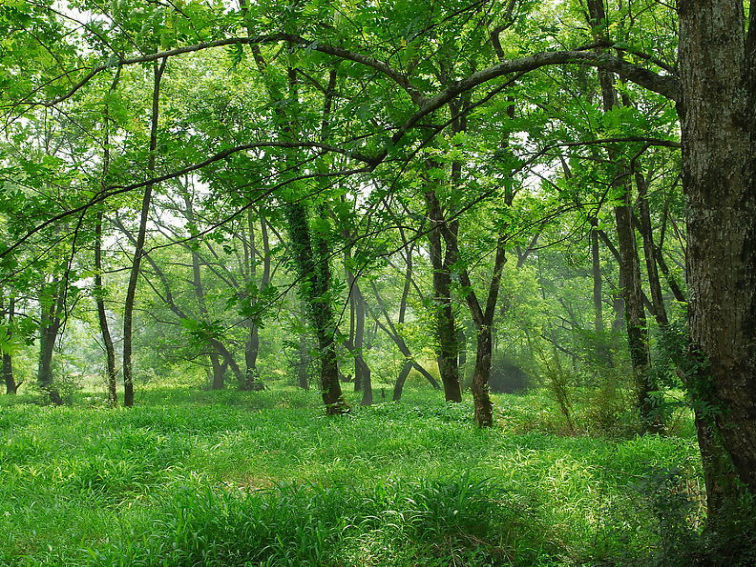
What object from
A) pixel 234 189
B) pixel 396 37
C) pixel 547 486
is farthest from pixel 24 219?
pixel 547 486

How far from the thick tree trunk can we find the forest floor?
0.67m

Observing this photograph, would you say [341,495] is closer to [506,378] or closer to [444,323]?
[444,323]

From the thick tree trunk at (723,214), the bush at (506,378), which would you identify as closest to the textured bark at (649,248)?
the thick tree trunk at (723,214)

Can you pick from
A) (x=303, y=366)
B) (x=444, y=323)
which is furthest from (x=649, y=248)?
(x=303, y=366)

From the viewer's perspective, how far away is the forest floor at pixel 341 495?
3.68 metres

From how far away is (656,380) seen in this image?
359cm

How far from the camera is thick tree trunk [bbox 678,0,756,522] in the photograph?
287 centimetres


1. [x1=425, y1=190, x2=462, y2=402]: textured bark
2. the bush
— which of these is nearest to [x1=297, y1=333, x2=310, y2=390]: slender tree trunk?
[x1=425, y1=190, x2=462, y2=402]: textured bark

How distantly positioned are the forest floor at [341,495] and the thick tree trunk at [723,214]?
2.20 feet

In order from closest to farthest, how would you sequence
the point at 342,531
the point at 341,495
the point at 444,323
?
the point at 342,531
the point at 341,495
the point at 444,323

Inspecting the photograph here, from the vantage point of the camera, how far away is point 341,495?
457 centimetres

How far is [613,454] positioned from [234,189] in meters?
5.93

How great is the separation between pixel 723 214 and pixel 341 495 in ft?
11.8

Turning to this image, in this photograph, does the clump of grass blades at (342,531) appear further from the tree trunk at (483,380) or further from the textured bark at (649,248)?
the tree trunk at (483,380)
